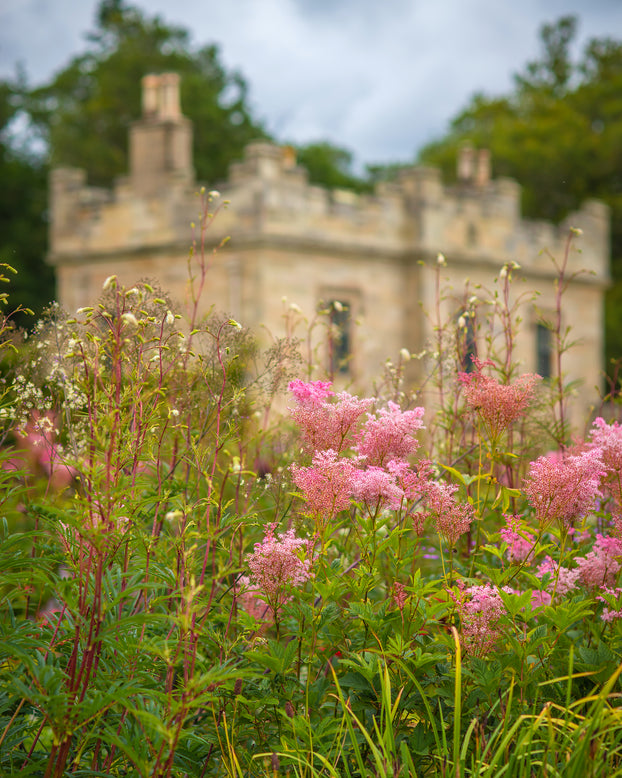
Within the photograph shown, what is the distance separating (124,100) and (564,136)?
14098 mm

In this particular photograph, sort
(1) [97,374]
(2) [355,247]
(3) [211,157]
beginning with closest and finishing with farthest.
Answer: (1) [97,374] < (2) [355,247] < (3) [211,157]

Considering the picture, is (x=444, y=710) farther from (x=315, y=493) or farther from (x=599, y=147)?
(x=599, y=147)

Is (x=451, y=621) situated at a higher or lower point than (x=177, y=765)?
higher

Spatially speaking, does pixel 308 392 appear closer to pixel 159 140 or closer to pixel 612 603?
pixel 612 603

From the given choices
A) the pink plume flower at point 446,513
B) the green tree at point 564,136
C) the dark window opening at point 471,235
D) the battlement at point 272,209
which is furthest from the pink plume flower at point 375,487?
the green tree at point 564,136

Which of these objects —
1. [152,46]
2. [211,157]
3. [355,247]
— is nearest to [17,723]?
[355,247]

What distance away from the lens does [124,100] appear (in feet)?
108

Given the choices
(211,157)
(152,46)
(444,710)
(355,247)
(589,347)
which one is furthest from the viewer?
(152,46)

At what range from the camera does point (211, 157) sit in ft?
106

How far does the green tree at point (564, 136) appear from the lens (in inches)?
1278

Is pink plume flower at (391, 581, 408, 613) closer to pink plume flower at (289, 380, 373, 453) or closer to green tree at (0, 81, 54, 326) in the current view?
pink plume flower at (289, 380, 373, 453)

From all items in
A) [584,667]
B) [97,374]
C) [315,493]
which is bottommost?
[584,667]

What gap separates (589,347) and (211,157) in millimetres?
Answer: 14748

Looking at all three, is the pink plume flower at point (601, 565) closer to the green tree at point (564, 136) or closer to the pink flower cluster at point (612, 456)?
the pink flower cluster at point (612, 456)
